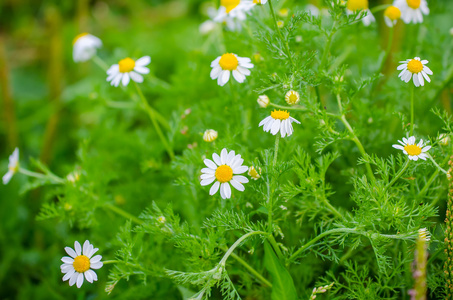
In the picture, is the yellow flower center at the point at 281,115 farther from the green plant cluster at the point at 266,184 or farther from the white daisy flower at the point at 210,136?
the white daisy flower at the point at 210,136

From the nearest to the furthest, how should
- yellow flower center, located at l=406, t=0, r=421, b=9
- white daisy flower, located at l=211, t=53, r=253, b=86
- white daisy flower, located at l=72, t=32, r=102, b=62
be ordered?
1. white daisy flower, located at l=211, t=53, r=253, b=86
2. yellow flower center, located at l=406, t=0, r=421, b=9
3. white daisy flower, located at l=72, t=32, r=102, b=62

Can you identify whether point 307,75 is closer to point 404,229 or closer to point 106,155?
point 404,229

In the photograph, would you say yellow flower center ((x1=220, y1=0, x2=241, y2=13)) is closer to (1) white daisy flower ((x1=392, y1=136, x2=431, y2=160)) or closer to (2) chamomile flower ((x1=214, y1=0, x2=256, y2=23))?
(2) chamomile flower ((x1=214, y1=0, x2=256, y2=23))

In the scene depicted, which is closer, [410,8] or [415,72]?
[415,72]

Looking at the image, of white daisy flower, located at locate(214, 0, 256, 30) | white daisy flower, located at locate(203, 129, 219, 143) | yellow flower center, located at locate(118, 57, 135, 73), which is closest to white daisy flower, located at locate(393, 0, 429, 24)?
white daisy flower, located at locate(214, 0, 256, 30)

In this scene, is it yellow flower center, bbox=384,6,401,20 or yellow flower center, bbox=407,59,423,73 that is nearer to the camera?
yellow flower center, bbox=407,59,423,73

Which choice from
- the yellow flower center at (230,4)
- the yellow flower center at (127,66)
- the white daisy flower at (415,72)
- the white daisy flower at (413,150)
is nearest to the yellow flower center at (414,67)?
the white daisy flower at (415,72)

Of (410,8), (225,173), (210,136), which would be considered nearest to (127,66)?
(210,136)

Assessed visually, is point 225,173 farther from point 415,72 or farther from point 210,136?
point 415,72
